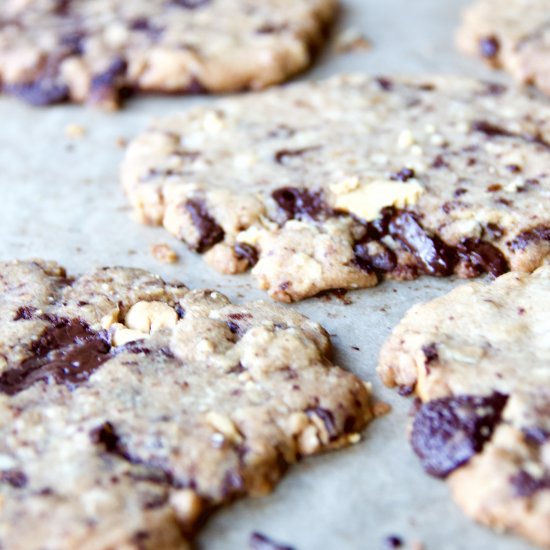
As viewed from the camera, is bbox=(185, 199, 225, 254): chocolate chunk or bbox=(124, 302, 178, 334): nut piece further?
bbox=(185, 199, 225, 254): chocolate chunk

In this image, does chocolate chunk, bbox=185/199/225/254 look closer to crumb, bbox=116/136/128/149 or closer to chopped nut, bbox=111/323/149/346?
chopped nut, bbox=111/323/149/346

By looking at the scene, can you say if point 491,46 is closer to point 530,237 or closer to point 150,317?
point 530,237

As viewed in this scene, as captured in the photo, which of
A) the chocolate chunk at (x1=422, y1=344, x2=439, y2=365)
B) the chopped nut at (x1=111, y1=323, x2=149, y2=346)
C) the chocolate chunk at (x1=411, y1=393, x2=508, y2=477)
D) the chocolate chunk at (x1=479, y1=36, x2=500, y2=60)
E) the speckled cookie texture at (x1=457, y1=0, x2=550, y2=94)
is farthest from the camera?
the chocolate chunk at (x1=479, y1=36, x2=500, y2=60)

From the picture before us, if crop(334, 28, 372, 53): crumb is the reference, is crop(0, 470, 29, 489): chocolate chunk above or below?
below

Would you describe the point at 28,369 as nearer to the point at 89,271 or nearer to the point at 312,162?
the point at 89,271

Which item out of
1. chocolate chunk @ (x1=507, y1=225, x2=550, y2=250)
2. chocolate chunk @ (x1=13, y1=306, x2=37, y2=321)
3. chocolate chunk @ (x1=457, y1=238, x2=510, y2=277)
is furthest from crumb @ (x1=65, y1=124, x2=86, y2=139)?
chocolate chunk @ (x1=507, y1=225, x2=550, y2=250)

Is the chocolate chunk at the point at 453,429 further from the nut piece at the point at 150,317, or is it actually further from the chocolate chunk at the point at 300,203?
the chocolate chunk at the point at 300,203

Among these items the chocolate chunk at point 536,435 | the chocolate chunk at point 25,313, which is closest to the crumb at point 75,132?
the chocolate chunk at point 25,313
